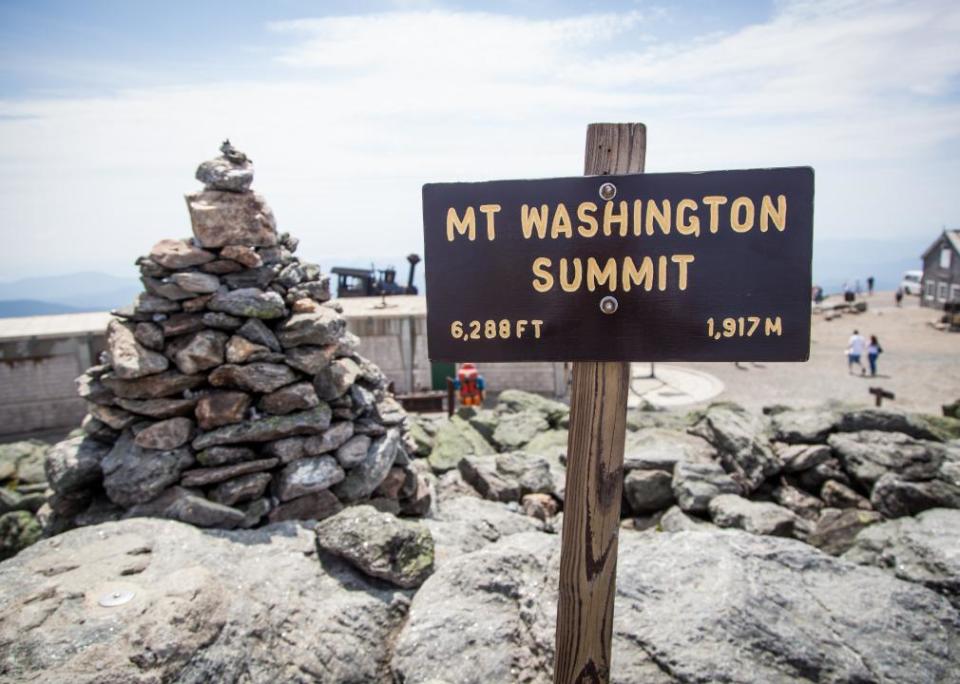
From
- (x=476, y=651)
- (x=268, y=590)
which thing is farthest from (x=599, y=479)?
(x=268, y=590)

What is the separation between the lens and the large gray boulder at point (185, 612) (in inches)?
160

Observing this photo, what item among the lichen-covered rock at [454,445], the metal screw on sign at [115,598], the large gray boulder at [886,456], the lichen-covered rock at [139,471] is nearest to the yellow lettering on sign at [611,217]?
the metal screw on sign at [115,598]

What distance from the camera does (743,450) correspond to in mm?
9812

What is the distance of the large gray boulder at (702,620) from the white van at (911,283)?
63.5 metres

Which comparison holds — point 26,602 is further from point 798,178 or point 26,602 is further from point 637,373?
point 637,373

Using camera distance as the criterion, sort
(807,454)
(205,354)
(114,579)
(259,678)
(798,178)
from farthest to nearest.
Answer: (807,454) < (205,354) < (114,579) < (259,678) < (798,178)

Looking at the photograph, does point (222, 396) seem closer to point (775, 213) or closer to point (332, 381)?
point (332, 381)

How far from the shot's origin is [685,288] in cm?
289

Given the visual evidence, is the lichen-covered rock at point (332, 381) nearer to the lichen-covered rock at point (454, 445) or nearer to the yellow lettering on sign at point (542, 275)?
the lichen-covered rock at point (454, 445)

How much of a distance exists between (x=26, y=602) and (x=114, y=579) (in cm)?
58

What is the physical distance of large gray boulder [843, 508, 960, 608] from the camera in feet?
17.6

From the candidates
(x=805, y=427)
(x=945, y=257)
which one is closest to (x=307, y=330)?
(x=805, y=427)

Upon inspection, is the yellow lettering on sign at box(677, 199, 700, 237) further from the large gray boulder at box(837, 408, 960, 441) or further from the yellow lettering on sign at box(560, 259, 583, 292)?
the large gray boulder at box(837, 408, 960, 441)

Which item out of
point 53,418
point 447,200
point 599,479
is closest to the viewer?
point 447,200
